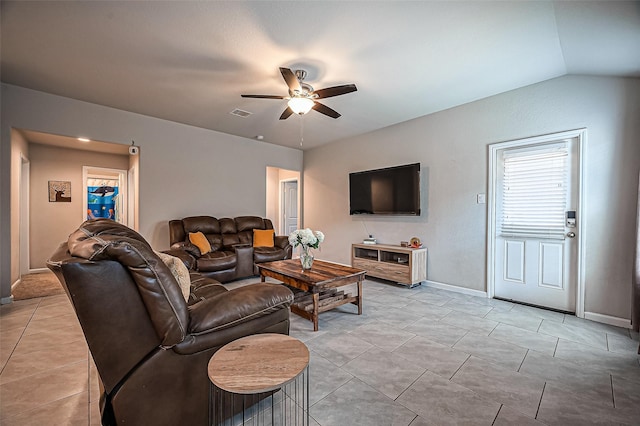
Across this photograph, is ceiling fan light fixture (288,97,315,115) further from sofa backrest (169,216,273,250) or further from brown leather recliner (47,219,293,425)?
sofa backrest (169,216,273,250)

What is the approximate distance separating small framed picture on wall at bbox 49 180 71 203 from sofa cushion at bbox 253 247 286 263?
13.1 ft

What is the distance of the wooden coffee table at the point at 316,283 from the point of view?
2.63m

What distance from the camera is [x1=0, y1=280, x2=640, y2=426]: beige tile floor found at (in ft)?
5.00

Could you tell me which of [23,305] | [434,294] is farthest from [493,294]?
[23,305]

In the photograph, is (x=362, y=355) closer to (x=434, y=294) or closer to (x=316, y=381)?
(x=316, y=381)

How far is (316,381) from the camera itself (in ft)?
5.90

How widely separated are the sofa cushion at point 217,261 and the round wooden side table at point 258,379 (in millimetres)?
2678

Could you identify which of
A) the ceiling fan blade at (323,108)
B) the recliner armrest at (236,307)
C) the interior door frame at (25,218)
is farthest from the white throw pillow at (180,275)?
the interior door frame at (25,218)

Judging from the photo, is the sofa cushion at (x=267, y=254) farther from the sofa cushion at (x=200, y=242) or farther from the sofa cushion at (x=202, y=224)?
the sofa cushion at (x=202, y=224)

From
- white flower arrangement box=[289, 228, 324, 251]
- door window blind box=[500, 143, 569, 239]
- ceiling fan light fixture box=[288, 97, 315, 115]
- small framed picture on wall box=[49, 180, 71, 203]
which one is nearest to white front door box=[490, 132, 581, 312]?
door window blind box=[500, 143, 569, 239]

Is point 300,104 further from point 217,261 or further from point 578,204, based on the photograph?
point 578,204

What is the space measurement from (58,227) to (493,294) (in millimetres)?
7536

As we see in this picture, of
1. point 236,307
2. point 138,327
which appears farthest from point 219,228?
point 138,327

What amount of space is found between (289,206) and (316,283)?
5245 mm
